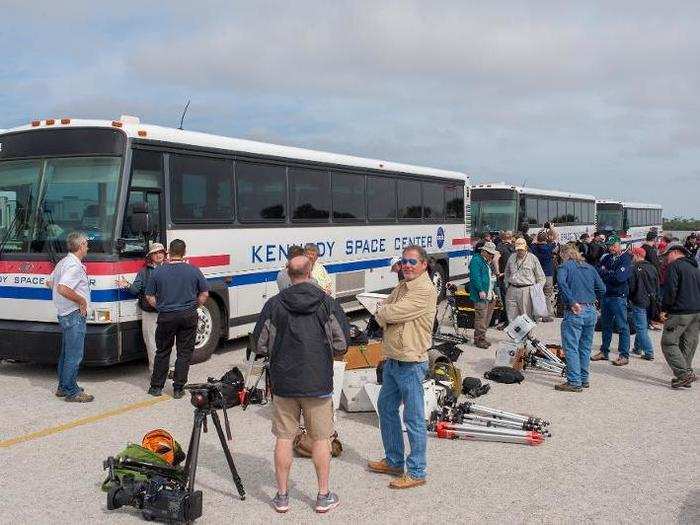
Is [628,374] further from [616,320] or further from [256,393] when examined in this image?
Answer: [256,393]

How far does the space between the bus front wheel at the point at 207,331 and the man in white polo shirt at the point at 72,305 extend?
7.37 ft

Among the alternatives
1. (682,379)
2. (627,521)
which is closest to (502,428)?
(627,521)

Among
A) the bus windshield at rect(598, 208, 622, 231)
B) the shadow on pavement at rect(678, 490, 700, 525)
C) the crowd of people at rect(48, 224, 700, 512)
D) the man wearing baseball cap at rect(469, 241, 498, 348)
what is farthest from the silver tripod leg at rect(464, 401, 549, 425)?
the bus windshield at rect(598, 208, 622, 231)

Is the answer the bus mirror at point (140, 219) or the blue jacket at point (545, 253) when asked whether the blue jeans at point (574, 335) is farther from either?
the blue jacket at point (545, 253)

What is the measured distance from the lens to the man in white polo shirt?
780cm

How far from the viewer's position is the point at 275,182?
11719 mm

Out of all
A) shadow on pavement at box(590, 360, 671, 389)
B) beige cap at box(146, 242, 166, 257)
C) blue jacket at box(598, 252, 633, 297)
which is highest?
beige cap at box(146, 242, 166, 257)

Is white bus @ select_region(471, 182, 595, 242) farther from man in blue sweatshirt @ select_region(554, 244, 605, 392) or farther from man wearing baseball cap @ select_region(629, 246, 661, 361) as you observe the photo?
man in blue sweatshirt @ select_region(554, 244, 605, 392)

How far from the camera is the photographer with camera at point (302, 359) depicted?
4.90 metres

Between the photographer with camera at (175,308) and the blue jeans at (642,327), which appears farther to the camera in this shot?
the blue jeans at (642,327)

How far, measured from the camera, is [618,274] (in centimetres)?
1035

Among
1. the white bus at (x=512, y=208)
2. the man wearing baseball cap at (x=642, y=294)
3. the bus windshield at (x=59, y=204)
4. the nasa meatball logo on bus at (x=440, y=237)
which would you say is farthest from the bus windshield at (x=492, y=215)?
the bus windshield at (x=59, y=204)

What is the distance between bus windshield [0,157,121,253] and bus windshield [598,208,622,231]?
34.4 m

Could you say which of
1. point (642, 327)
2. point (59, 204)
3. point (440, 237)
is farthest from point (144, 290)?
point (440, 237)
